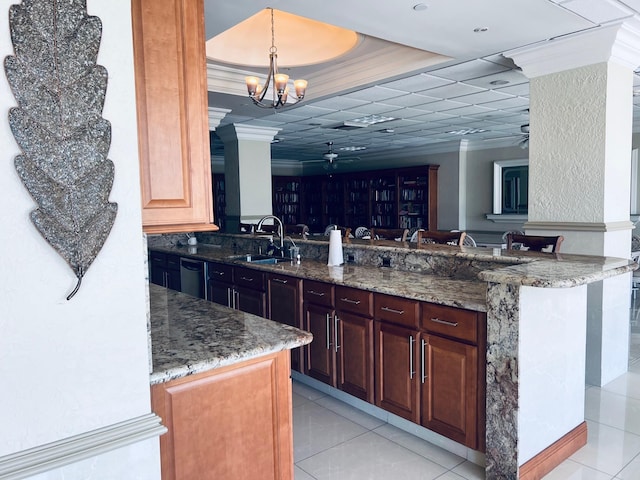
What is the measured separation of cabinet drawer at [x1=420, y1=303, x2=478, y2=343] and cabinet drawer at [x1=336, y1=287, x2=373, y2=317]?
1.34 ft

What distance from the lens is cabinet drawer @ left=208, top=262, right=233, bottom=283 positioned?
13.9ft

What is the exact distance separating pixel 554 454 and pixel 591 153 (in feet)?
7.29

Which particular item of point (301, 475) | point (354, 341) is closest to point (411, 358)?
point (354, 341)

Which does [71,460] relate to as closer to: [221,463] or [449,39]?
[221,463]

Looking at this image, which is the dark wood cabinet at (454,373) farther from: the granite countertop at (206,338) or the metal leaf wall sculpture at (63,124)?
the metal leaf wall sculpture at (63,124)

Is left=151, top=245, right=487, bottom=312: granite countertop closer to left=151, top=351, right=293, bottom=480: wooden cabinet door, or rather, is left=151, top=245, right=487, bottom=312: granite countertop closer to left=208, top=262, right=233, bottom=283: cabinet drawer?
left=208, top=262, right=233, bottom=283: cabinet drawer

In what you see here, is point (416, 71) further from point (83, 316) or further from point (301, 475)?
point (83, 316)

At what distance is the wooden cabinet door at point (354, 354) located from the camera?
9.70 feet

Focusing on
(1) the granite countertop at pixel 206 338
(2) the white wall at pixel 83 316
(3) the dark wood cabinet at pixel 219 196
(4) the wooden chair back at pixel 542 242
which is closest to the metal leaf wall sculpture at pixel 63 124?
(2) the white wall at pixel 83 316

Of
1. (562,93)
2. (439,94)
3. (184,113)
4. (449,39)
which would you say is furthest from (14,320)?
(439,94)

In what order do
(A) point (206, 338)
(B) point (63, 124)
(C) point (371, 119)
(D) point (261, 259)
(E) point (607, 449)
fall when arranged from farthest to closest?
1. (C) point (371, 119)
2. (D) point (261, 259)
3. (E) point (607, 449)
4. (A) point (206, 338)
5. (B) point (63, 124)

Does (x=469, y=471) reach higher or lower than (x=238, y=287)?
lower

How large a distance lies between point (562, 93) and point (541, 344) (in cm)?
227

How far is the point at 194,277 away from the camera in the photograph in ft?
15.6
